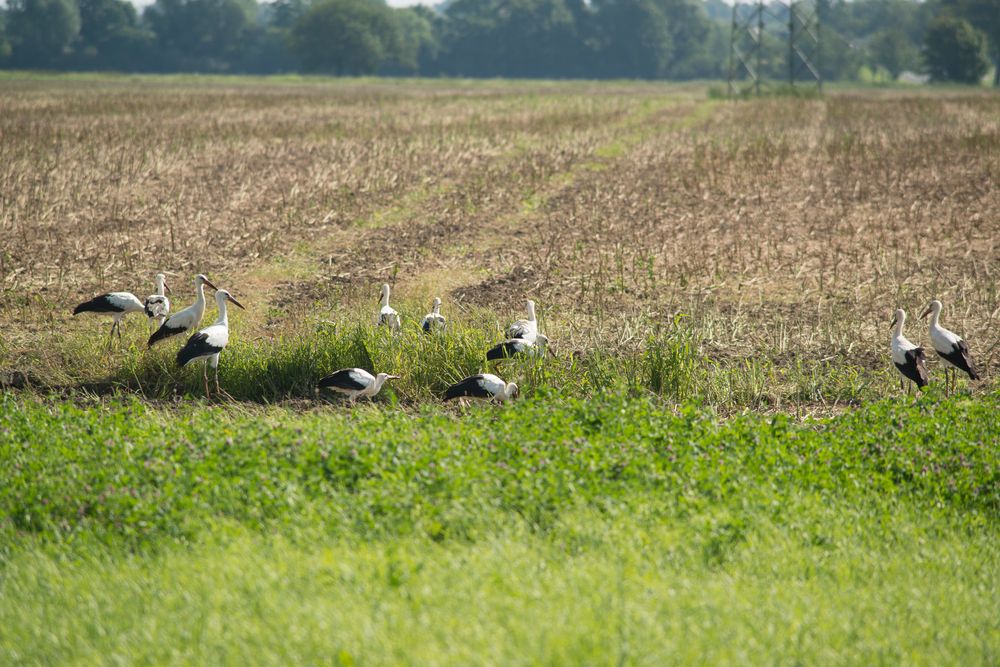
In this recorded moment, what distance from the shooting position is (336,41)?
398 feet

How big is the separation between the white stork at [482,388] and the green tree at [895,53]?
135 m

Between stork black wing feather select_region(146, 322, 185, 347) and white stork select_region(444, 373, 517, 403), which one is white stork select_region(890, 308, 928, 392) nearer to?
white stork select_region(444, 373, 517, 403)

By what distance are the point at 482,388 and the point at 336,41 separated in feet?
395

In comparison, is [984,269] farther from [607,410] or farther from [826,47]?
[826,47]

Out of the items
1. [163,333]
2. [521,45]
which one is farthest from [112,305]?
[521,45]

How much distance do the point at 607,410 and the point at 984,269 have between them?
903 cm

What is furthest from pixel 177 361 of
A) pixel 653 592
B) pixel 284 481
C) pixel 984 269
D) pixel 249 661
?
pixel 984 269

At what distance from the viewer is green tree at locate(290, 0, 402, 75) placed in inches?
4771

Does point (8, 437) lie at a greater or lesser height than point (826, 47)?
lesser

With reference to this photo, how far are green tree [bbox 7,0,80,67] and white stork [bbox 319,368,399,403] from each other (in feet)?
426

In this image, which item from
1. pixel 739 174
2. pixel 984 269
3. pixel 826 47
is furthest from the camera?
pixel 826 47

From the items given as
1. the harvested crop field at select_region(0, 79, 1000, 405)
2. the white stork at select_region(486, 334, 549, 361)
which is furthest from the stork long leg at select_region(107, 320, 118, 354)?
the white stork at select_region(486, 334, 549, 361)

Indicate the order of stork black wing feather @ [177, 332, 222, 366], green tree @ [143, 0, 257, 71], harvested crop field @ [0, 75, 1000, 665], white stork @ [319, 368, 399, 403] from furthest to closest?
green tree @ [143, 0, 257, 71], stork black wing feather @ [177, 332, 222, 366], white stork @ [319, 368, 399, 403], harvested crop field @ [0, 75, 1000, 665]

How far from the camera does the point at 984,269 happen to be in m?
14.0
